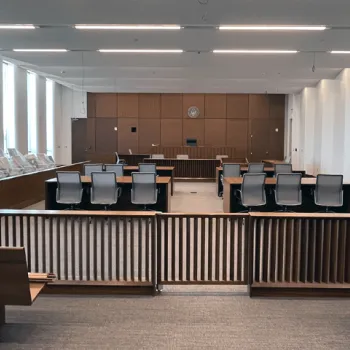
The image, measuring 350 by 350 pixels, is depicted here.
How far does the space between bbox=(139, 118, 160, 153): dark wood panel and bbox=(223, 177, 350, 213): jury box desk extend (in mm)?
12263

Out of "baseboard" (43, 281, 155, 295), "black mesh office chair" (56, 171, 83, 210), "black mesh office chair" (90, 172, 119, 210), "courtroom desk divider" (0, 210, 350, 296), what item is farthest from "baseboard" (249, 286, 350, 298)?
"black mesh office chair" (56, 171, 83, 210)

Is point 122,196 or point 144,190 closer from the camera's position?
point 144,190

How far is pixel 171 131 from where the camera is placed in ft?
64.3

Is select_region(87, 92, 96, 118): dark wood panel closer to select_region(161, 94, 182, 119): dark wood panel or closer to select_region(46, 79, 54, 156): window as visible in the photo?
select_region(46, 79, 54, 156): window

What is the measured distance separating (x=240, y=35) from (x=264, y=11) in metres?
1.63

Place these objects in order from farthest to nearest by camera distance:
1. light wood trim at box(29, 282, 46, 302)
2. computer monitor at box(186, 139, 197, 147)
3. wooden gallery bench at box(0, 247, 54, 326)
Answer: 1. computer monitor at box(186, 139, 197, 147)
2. light wood trim at box(29, 282, 46, 302)
3. wooden gallery bench at box(0, 247, 54, 326)

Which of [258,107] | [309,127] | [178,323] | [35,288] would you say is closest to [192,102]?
[258,107]

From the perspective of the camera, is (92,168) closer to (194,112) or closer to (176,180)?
(176,180)

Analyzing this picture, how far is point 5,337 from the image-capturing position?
282 cm

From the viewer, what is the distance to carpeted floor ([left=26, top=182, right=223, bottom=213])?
28.4 feet

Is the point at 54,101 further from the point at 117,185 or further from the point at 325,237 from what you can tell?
the point at 325,237

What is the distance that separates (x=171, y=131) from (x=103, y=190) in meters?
12.8

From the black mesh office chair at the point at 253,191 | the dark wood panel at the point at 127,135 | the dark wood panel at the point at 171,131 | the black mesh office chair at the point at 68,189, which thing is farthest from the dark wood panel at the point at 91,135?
the black mesh office chair at the point at 253,191

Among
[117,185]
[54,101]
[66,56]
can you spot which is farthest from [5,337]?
[54,101]
